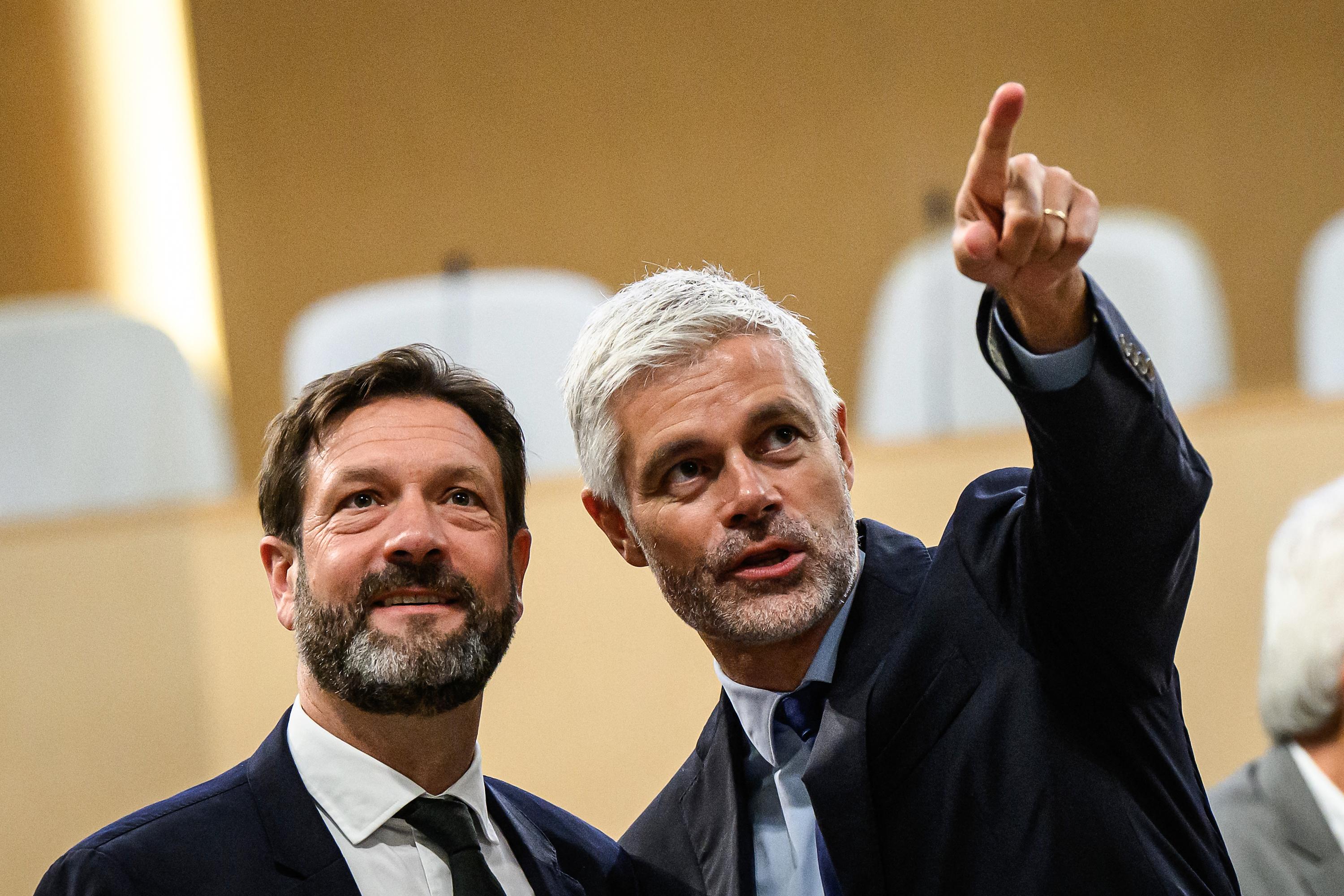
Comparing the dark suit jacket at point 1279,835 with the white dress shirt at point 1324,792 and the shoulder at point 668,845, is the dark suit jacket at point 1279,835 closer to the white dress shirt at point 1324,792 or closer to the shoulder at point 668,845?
the white dress shirt at point 1324,792

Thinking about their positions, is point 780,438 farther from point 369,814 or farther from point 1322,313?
point 1322,313

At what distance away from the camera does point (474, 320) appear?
15.7 feet

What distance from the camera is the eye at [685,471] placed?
2.04m

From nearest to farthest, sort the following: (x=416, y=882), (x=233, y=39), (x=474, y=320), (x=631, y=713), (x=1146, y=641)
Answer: (x=1146, y=641), (x=416, y=882), (x=631, y=713), (x=474, y=320), (x=233, y=39)

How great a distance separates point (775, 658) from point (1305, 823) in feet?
3.69

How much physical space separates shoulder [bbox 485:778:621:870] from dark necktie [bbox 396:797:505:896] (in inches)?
7.5

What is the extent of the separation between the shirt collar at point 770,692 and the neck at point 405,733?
0.37 metres

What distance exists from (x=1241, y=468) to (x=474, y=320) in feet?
8.06

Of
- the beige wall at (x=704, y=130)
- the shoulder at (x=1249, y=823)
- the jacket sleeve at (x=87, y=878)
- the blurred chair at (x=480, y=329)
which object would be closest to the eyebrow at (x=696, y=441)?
the jacket sleeve at (x=87, y=878)

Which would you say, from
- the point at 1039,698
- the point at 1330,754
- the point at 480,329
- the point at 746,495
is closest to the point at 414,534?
the point at 746,495

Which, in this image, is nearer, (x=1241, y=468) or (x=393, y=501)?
(x=393, y=501)

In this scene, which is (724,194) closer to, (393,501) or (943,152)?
(943,152)

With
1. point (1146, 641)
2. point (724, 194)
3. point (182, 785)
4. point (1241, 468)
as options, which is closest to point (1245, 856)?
point (1146, 641)

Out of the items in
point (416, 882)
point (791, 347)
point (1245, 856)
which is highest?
point (791, 347)
